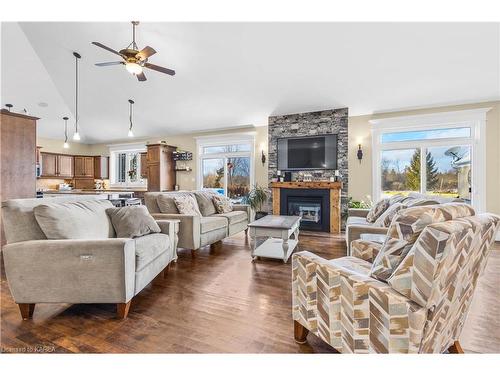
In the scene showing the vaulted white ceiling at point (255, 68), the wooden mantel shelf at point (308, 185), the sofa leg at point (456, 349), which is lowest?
the sofa leg at point (456, 349)

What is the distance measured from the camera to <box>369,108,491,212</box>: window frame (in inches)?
176

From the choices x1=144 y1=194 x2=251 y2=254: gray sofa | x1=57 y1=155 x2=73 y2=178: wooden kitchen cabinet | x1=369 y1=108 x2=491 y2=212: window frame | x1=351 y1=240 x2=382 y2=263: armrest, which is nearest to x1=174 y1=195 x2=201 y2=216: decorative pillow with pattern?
x1=144 y1=194 x2=251 y2=254: gray sofa

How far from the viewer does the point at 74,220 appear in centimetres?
209

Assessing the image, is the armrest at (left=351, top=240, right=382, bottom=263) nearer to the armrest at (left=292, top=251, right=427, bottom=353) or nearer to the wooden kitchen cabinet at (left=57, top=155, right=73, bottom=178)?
the armrest at (left=292, top=251, right=427, bottom=353)

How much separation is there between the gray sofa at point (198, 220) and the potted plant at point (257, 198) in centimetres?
146

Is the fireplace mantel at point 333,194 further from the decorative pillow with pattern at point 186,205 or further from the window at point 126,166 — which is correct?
the window at point 126,166

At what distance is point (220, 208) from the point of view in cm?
451

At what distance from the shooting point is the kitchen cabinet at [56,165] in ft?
24.5

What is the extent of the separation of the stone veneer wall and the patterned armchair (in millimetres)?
4250

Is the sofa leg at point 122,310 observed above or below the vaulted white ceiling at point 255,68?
below

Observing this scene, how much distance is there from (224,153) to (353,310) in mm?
5971

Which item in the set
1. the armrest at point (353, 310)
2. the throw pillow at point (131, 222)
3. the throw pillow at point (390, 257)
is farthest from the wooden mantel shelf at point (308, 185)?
the throw pillow at point (390, 257)

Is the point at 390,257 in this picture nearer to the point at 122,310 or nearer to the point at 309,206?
the point at 122,310
